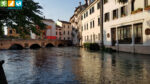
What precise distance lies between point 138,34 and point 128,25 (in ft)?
8.74

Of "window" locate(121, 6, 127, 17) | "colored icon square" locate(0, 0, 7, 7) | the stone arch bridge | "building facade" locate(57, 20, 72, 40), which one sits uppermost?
"building facade" locate(57, 20, 72, 40)

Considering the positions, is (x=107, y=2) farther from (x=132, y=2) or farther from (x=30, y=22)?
(x=30, y=22)

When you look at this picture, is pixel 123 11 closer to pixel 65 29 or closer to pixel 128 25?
pixel 128 25

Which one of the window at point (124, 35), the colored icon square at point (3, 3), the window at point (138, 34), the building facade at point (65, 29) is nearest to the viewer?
the colored icon square at point (3, 3)

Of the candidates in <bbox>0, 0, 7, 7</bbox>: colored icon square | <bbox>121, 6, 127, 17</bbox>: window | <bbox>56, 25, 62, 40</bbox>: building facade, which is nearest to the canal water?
<bbox>0, 0, 7, 7</bbox>: colored icon square

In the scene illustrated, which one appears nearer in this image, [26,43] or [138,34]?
[138,34]

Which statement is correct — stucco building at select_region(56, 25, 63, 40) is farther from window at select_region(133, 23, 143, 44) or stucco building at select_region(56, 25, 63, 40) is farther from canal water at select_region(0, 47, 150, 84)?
canal water at select_region(0, 47, 150, 84)

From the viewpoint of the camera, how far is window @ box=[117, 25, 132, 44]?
2117 centimetres

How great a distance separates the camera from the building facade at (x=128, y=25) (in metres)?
17.9

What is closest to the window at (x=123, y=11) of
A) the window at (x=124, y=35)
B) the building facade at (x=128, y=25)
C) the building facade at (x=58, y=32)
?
the building facade at (x=128, y=25)

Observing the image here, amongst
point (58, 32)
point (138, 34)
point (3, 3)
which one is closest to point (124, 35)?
point (138, 34)

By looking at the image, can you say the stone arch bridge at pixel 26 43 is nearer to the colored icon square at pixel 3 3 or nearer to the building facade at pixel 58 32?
the building facade at pixel 58 32

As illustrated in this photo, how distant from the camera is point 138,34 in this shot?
63.1 ft

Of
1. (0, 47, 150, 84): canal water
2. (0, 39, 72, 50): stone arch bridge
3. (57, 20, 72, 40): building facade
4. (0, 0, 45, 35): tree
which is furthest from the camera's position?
(57, 20, 72, 40): building facade
